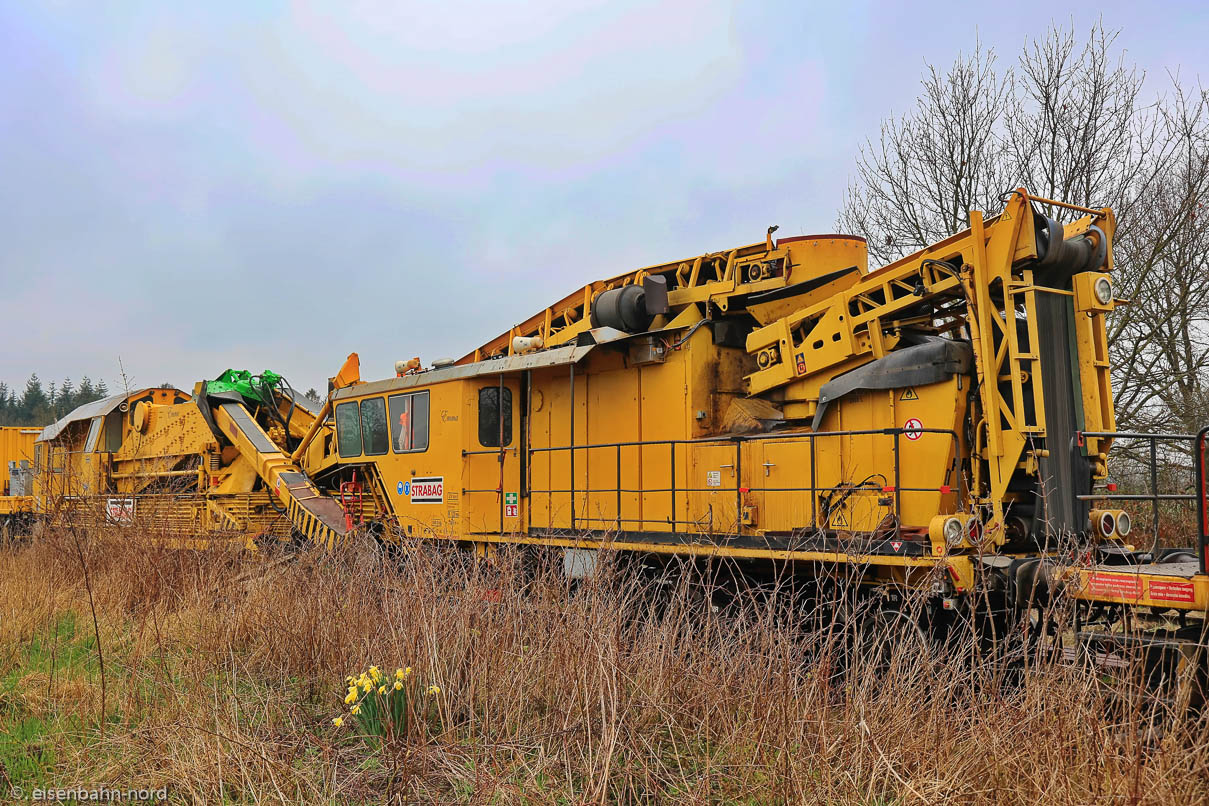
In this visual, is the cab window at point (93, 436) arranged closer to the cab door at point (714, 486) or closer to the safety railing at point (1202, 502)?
the cab door at point (714, 486)

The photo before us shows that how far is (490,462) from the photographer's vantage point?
434 inches

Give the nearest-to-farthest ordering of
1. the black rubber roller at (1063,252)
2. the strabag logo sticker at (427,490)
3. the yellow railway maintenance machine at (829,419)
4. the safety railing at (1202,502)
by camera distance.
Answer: the safety railing at (1202,502) → the yellow railway maintenance machine at (829,419) → the black rubber roller at (1063,252) → the strabag logo sticker at (427,490)

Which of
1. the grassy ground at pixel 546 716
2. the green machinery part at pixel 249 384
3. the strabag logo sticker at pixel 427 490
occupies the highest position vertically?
the green machinery part at pixel 249 384

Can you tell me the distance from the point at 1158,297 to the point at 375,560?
50.4ft

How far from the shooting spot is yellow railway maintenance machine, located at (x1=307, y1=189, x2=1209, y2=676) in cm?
681

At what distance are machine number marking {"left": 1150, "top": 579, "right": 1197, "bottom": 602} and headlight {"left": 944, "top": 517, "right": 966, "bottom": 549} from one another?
1324 mm

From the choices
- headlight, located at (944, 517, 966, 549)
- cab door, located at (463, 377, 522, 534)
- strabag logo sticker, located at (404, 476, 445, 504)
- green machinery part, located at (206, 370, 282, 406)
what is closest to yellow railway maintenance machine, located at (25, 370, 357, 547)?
green machinery part, located at (206, 370, 282, 406)

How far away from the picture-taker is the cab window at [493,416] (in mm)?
11039

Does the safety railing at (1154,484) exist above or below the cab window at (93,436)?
below

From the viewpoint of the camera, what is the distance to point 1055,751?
3.69 m

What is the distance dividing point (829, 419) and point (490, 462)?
15.3 ft

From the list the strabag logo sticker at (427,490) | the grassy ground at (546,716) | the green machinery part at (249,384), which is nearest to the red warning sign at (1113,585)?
the grassy ground at (546,716)

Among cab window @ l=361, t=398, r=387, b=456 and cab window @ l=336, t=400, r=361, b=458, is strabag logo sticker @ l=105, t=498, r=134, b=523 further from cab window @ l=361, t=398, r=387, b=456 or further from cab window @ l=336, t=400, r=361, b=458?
cab window @ l=361, t=398, r=387, b=456

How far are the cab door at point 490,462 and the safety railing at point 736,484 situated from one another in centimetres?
32
